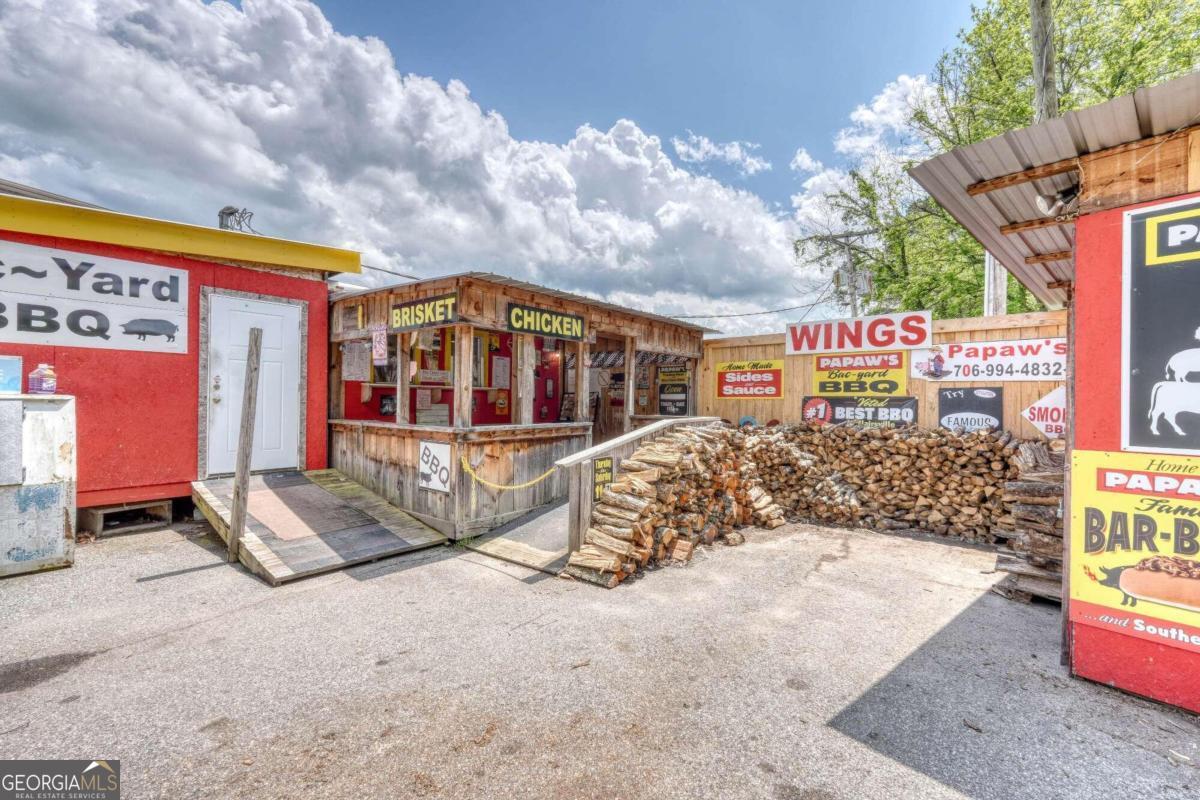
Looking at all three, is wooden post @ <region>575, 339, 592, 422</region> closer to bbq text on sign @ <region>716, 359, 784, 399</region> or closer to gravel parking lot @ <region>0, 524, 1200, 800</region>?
bbq text on sign @ <region>716, 359, 784, 399</region>

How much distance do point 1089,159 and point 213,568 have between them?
359 inches

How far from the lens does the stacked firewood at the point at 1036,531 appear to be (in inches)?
194

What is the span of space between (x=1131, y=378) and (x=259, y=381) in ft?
32.9

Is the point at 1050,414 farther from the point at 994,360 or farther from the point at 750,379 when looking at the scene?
the point at 750,379

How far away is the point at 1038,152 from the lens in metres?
3.50

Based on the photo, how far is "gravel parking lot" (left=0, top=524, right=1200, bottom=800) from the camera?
2525mm

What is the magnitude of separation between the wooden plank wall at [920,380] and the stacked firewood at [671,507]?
6.05ft

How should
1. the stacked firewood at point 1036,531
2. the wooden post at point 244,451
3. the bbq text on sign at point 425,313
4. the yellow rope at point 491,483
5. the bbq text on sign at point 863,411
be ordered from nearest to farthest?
the stacked firewood at point 1036,531, the wooden post at point 244,451, the bbq text on sign at point 425,313, the yellow rope at point 491,483, the bbq text on sign at point 863,411

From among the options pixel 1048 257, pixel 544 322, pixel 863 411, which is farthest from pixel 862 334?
pixel 544 322

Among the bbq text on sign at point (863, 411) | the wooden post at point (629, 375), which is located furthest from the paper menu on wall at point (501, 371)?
the bbq text on sign at point (863, 411)

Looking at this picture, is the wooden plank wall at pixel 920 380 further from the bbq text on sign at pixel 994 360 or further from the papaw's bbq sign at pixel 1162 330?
the papaw's bbq sign at pixel 1162 330

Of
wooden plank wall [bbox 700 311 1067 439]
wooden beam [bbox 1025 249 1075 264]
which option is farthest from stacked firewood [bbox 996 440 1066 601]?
wooden beam [bbox 1025 249 1075 264]

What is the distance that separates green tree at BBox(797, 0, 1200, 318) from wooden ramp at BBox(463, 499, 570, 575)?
10673mm

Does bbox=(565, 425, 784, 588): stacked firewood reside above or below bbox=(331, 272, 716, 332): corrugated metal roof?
below
